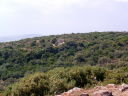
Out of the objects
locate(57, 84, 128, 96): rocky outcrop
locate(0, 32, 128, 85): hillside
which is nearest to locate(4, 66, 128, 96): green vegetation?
locate(57, 84, 128, 96): rocky outcrop

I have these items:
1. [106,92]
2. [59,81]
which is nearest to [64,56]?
[59,81]

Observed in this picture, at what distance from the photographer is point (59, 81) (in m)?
9.26

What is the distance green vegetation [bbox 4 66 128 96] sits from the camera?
30.1ft

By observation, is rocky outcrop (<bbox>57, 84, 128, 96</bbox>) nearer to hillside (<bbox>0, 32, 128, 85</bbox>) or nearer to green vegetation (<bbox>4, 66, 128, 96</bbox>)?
green vegetation (<bbox>4, 66, 128, 96</bbox>)

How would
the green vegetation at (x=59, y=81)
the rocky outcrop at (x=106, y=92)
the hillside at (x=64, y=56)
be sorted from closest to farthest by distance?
the rocky outcrop at (x=106, y=92) → the green vegetation at (x=59, y=81) → the hillside at (x=64, y=56)

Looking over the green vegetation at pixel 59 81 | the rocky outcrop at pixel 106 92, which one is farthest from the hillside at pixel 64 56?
the rocky outcrop at pixel 106 92

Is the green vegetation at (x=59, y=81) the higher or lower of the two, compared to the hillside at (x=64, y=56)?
higher

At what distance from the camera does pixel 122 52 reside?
35.5 metres

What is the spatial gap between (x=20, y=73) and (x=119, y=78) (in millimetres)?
20631

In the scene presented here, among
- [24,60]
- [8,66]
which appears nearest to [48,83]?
[8,66]

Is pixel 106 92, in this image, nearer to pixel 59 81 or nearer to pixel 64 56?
pixel 59 81

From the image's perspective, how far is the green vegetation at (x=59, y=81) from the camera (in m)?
9.19

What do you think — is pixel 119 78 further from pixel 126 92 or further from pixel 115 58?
pixel 115 58

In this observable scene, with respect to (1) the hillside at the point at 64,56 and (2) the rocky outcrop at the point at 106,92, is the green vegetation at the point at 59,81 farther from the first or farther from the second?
(1) the hillside at the point at 64,56
